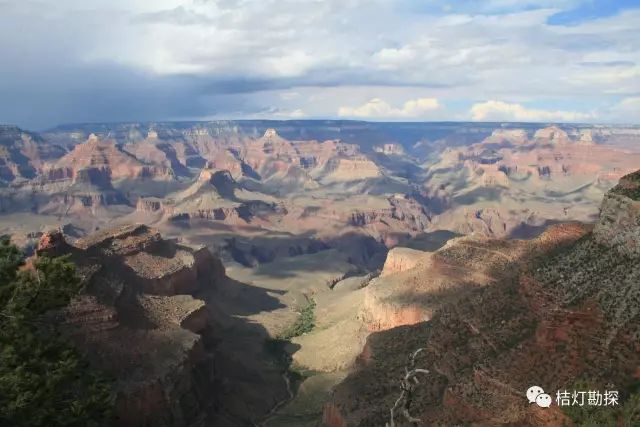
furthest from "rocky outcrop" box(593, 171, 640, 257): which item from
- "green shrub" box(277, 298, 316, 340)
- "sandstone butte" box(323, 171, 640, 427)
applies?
"green shrub" box(277, 298, 316, 340)

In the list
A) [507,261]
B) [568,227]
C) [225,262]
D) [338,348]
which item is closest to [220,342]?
[338,348]

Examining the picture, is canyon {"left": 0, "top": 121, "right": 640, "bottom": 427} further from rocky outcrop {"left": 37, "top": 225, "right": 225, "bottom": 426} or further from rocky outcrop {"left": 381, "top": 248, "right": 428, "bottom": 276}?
rocky outcrop {"left": 381, "top": 248, "right": 428, "bottom": 276}

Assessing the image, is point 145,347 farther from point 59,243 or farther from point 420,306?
point 420,306

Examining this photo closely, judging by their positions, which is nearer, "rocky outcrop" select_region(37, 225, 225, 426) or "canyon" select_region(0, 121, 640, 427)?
"canyon" select_region(0, 121, 640, 427)

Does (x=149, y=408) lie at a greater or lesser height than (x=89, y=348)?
lesser

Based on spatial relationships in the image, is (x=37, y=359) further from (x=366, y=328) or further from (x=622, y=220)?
(x=366, y=328)

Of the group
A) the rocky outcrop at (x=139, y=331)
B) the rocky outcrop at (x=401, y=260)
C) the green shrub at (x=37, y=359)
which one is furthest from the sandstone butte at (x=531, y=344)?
the rocky outcrop at (x=401, y=260)

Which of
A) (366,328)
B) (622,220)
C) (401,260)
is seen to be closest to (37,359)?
(622,220)

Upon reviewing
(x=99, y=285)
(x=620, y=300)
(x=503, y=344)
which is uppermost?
(x=620, y=300)
